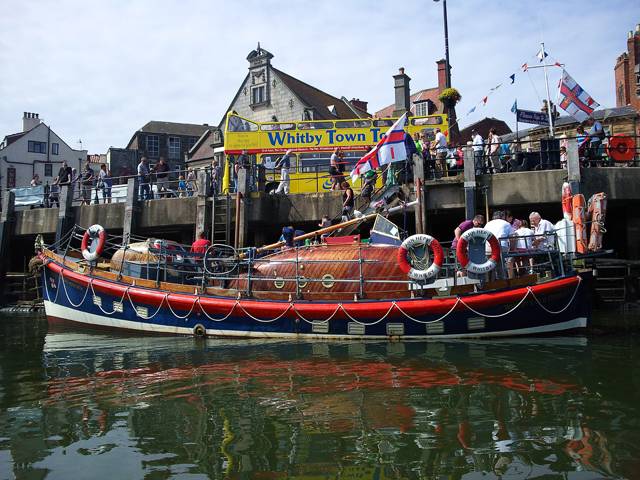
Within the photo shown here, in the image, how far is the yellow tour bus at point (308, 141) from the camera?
1858cm

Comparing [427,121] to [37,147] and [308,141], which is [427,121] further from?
[37,147]

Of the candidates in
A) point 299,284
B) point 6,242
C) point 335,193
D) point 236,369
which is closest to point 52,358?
point 236,369

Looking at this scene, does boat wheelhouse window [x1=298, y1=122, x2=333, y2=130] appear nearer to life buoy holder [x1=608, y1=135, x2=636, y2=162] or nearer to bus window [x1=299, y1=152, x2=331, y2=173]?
bus window [x1=299, y1=152, x2=331, y2=173]

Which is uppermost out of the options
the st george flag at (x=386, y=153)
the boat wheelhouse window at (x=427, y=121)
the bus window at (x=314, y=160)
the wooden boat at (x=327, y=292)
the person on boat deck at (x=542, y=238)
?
the boat wheelhouse window at (x=427, y=121)

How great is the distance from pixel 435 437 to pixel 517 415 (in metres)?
1.14

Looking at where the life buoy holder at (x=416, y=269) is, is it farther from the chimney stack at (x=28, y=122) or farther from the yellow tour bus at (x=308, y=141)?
the chimney stack at (x=28, y=122)

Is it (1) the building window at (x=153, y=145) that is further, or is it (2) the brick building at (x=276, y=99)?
(1) the building window at (x=153, y=145)

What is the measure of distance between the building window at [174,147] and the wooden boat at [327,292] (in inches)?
1563

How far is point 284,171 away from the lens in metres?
18.2

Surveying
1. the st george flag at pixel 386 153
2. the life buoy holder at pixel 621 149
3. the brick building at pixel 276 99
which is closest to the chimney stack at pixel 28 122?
the brick building at pixel 276 99

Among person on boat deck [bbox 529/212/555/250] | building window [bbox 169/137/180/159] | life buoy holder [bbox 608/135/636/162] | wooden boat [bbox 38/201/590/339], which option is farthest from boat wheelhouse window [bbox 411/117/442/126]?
building window [bbox 169/137/180/159]

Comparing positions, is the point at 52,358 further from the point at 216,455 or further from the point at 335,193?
the point at 335,193

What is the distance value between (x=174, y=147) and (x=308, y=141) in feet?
119

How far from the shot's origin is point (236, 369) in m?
8.50
